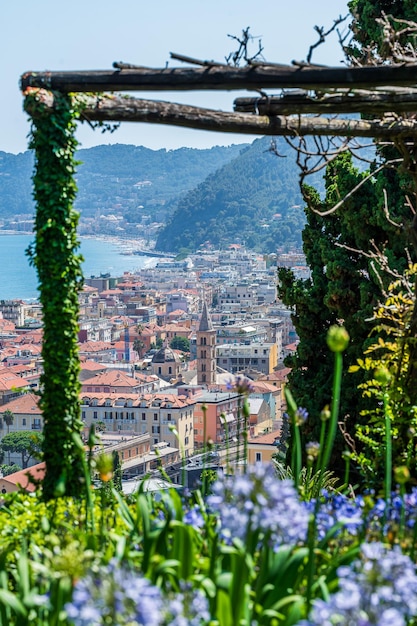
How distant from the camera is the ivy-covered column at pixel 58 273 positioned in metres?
2.26

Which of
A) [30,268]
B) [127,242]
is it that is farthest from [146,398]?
[127,242]

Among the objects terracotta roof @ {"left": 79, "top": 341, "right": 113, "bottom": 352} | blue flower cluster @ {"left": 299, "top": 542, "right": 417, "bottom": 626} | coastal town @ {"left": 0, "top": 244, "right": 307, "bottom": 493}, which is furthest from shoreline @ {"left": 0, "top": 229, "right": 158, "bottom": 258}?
blue flower cluster @ {"left": 299, "top": 542, "right": 417, "bottom": 626}

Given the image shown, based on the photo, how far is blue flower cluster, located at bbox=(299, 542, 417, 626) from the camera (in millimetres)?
1046

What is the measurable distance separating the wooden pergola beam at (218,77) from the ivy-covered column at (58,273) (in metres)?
0.05

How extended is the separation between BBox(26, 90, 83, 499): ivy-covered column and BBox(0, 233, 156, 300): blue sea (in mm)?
84156

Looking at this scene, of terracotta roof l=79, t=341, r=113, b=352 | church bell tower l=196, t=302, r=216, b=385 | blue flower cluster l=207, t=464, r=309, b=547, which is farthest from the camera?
terracotta roof l=79, t=341, r=113, b=352

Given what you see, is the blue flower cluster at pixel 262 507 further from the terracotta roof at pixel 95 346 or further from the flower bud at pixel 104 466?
the terracotta roof at pixel 95 346

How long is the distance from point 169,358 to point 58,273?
50176 millimetres

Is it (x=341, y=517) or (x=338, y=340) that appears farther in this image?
(x=341, y=517)

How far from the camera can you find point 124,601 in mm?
1054

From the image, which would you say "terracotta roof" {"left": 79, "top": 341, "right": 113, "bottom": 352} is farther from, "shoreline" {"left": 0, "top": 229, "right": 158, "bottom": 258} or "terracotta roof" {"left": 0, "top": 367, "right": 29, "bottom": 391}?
"shoreline" {"left": 0, "top": 229, "right": 158, "bottom": 258}

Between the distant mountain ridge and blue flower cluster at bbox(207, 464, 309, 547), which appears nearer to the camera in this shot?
blue flower cluster at bbox(207, 464, 309, 547)

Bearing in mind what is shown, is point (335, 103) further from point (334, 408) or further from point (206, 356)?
point (206, 356)

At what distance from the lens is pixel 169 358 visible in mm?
52375
